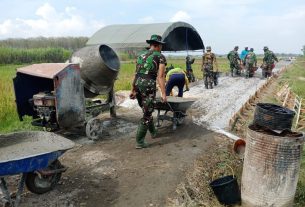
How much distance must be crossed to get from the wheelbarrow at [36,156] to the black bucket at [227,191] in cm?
221

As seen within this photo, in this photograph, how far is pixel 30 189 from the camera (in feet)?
15.2

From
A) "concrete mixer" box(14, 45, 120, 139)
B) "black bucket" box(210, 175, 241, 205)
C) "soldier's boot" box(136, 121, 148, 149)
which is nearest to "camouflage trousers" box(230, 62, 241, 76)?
"concrete mixer" box(14, 45, 120, 139)

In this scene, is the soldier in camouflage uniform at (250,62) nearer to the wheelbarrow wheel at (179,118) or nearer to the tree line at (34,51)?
the wheelbarrow wheel at (179,118)

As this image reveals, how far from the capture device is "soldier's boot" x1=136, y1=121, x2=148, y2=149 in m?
6.54

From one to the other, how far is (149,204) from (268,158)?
1.75 m

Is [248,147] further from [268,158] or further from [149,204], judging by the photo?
[149,204]

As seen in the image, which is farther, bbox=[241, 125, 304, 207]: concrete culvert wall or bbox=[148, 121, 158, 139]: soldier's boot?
bbox=[148, 121, 158, 139]: soldier's boot

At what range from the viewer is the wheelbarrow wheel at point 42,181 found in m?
4.61

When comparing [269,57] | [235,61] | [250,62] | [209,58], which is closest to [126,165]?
[209,58]

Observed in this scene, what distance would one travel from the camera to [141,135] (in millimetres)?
6594

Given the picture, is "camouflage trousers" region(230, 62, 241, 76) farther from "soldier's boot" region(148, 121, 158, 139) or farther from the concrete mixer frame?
the concrete mixer frame

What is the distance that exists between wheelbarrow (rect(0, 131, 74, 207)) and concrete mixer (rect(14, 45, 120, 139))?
4.82 feet

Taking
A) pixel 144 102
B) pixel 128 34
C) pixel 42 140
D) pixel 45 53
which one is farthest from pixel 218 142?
pixel 45 53

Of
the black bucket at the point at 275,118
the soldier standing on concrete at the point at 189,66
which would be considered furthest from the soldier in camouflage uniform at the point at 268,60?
the black bucket at the point at 275,118
